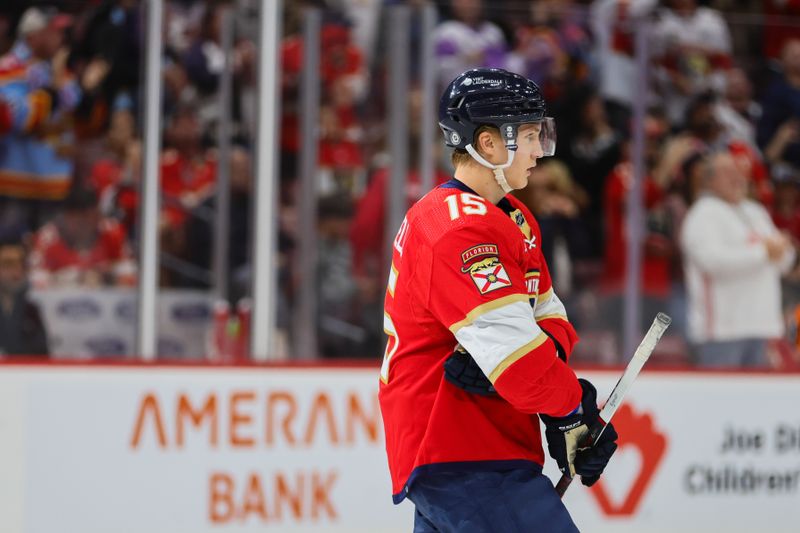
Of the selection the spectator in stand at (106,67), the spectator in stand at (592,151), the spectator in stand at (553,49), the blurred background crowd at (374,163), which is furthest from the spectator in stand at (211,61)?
the spectator in stand at (592,151)

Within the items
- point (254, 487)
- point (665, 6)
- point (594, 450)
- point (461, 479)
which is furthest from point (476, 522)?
point (665, 6)

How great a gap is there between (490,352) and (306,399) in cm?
237

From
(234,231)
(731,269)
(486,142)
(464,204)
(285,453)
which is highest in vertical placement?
(486,142)

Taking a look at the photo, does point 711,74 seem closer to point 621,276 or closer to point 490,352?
point 621,276

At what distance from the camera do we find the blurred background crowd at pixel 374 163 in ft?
15.8

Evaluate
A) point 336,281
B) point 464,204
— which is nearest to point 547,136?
point 464,204

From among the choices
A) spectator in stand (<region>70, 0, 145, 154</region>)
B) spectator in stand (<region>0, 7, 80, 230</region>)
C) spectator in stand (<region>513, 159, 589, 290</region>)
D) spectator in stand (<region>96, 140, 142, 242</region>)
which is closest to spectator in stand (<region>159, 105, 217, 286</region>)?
spectator in stand (<region>96, 140, 142, 242</region>)

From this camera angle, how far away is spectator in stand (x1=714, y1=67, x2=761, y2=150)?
217 inches

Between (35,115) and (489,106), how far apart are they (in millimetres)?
2926

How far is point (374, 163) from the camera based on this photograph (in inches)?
200

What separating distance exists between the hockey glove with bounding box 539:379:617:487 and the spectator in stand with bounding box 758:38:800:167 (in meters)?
3.41

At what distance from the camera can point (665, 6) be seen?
20.0ft

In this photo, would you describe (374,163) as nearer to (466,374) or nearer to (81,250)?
(81,250)

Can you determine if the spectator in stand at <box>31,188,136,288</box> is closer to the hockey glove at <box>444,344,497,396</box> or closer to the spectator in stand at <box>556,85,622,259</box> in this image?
the spectator in stand at <box>556,85,622,259</box>
